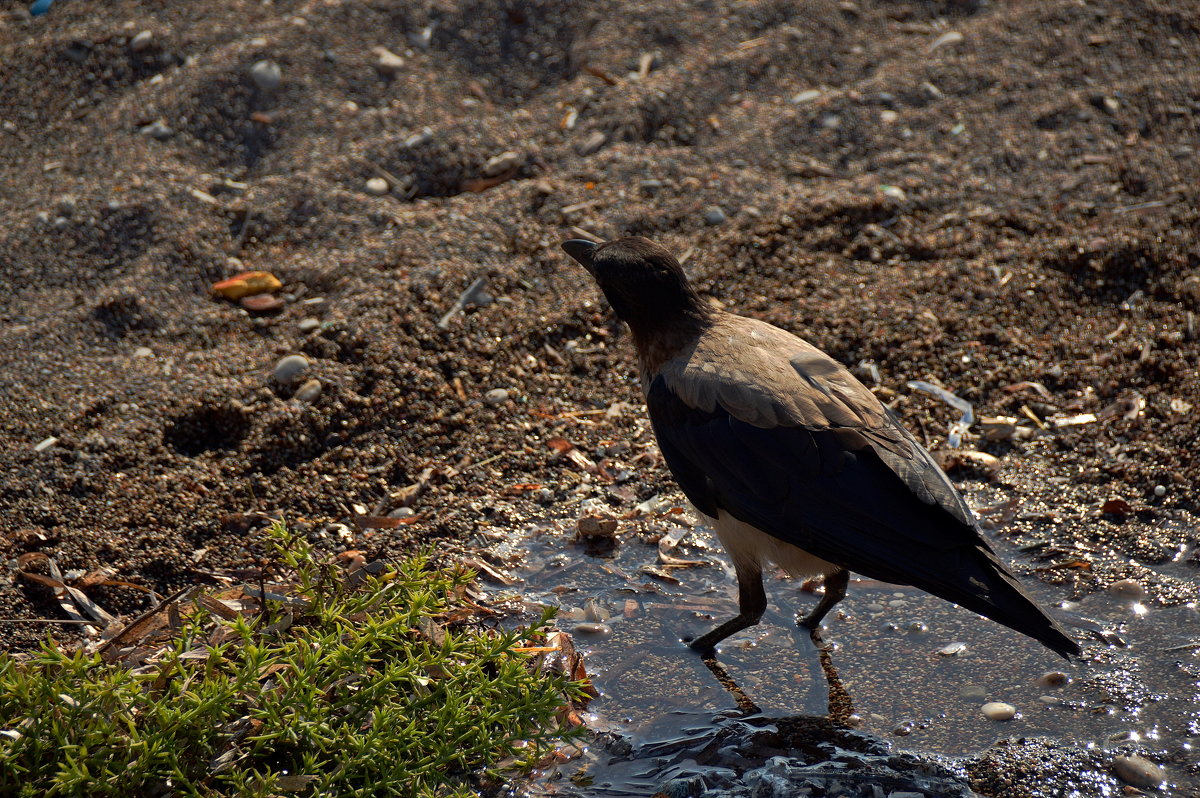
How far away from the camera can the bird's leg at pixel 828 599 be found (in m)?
4.07

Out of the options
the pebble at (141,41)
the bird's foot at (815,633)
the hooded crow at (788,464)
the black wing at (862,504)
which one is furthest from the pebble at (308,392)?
the pebble at (141,41)

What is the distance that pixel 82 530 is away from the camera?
169 inches

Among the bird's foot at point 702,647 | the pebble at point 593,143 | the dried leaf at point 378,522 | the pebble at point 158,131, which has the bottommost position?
the dried leaf at point 378,522

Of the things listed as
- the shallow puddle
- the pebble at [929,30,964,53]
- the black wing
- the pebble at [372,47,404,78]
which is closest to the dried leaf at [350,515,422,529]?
the shallow puddle

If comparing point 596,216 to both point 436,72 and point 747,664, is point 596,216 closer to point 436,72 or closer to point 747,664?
point 436,72

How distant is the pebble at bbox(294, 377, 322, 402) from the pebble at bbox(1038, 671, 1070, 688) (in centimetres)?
330

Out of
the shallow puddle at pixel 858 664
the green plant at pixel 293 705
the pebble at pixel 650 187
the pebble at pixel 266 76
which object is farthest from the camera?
the pebble at pixel 266 76

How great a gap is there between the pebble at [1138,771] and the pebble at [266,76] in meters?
6.12

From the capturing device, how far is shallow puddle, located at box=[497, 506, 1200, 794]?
3590mm

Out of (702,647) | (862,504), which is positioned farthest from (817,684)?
Answer: (862,504)

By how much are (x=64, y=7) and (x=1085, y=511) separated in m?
7.38

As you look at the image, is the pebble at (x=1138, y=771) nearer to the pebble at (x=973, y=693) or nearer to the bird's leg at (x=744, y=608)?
the pebble at (x=973, y=693)

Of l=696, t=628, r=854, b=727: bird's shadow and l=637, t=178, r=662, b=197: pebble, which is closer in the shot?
l=696, t=628, r=854, b=727: bird's shadow

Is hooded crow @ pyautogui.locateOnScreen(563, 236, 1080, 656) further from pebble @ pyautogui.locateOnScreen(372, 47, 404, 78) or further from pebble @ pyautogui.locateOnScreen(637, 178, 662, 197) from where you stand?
pebble @ pyautogui.locateOnScreen(372, 47, 404, 78)
